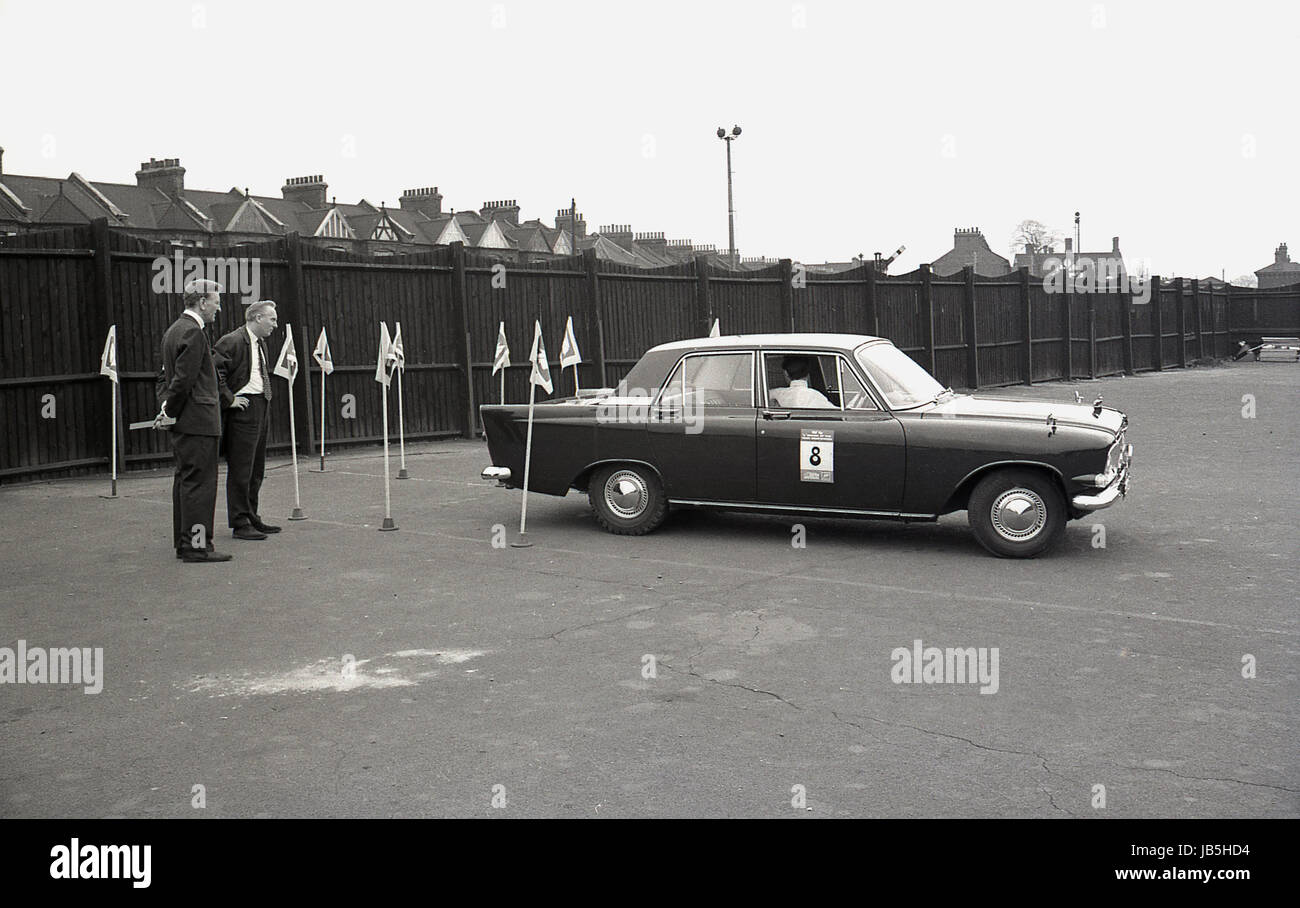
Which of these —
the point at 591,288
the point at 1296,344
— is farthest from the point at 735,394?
the point at 1296,344

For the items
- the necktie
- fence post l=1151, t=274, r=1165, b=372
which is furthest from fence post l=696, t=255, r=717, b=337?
fence post l=1151, t=274, r=1165, b=372

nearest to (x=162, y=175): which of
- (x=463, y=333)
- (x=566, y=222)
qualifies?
(x=566, y=222)

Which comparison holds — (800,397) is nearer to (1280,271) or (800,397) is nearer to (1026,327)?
(1026,327)

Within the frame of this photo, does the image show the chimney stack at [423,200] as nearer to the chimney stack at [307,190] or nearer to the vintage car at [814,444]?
the chimney stack at [307,190]

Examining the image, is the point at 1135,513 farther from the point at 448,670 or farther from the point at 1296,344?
the point at 1296,344

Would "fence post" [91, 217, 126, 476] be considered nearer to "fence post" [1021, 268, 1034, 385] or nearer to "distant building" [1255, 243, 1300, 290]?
"fence post" [1021, 268, 1034, 385]

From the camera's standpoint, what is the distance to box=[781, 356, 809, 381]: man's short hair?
33.3ft

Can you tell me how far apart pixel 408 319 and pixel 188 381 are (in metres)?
8.89

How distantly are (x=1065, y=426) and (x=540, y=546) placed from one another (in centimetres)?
404

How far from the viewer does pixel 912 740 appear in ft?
17.4

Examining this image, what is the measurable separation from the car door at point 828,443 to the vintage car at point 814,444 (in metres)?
0.01

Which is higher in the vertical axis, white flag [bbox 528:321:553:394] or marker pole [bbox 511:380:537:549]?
white flag [bbox 528:321:553:394]

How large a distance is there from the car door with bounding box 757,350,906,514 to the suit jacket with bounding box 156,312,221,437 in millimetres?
4237

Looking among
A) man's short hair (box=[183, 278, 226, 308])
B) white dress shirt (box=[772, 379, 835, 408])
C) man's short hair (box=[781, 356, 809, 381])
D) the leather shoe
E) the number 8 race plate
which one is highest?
man's short hair (box=[183, 278, 226, 308])
